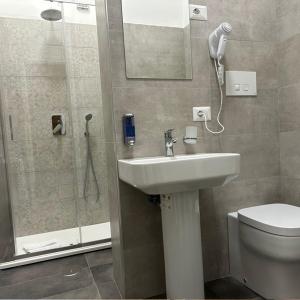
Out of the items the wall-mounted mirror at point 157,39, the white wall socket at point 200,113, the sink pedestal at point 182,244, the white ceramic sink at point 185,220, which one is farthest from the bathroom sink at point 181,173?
the wall-mounted mirror at point 157,39

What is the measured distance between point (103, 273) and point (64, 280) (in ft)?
0.78

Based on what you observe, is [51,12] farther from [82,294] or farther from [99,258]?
[82,294]

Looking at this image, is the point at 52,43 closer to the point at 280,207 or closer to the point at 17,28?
the point at 17,28

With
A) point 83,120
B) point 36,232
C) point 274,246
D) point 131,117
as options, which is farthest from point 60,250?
point 274,246

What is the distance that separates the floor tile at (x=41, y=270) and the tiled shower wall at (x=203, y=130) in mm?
462

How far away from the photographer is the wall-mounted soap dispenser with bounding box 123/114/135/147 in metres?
1.25

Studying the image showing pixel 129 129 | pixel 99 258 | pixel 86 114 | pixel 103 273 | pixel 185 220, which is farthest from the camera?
pixel 86 114

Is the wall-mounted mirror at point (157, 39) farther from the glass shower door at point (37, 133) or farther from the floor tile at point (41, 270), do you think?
the floor tile at point (41, 270)

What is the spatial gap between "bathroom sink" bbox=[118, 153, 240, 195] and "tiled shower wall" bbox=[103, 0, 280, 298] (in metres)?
0.37

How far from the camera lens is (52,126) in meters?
2.18

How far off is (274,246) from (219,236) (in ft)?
1.32

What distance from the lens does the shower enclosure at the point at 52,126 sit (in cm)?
205

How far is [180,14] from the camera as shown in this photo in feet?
4.63

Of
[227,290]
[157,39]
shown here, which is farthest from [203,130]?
[227,290]
